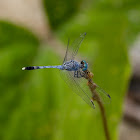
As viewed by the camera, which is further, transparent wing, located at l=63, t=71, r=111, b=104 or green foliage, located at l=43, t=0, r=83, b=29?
green foliage, located at l=43, t=0, r=83, b=29

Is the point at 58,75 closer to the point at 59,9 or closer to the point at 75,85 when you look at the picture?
the point at 59,9

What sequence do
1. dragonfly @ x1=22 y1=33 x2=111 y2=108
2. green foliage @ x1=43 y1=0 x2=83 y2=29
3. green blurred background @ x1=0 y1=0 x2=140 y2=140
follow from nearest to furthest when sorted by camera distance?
1. dragonfly @ x1=22 y1=33 x2=111 y2=108
2. green blurred background @ x1=0 y1=0 x2=140 y2=140
3. green foliage @ x1=43 y1=0 x2=83 y2=29

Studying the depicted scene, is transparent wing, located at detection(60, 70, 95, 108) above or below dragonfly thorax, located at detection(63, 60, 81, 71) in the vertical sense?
below

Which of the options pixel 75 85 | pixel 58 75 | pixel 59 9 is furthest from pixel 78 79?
pixel 59 9

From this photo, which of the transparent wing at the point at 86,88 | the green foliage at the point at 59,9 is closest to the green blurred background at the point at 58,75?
the green foliage at the point at 59,9

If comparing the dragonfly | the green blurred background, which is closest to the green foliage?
the green blurred background

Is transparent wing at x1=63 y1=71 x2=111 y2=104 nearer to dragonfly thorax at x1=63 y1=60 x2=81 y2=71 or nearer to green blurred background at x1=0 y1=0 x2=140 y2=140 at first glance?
dragonfly thorax at x1=63 y1=60 x2=81 y2=71

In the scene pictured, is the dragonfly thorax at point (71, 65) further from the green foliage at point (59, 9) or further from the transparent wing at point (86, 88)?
the green foliage at point (59, 9)

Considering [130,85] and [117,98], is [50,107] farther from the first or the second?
[130,85]

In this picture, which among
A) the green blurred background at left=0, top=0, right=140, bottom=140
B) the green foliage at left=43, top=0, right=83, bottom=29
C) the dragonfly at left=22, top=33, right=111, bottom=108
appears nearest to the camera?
the dragonfly at left=22, top=33, right=111, bottom=108
